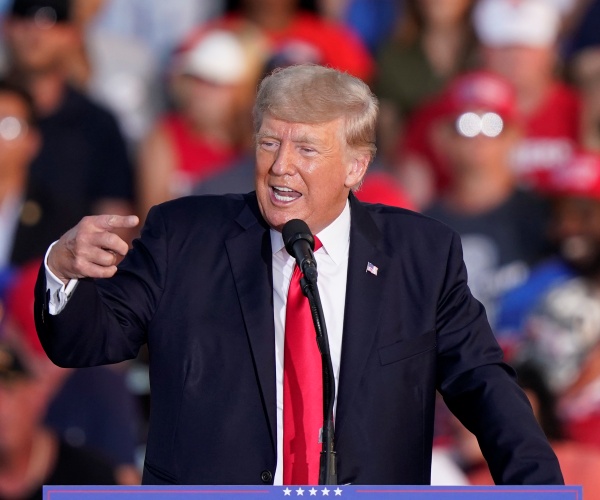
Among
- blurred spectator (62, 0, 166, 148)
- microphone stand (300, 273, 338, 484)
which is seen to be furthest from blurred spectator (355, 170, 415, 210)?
microphone stand (300, 273, 338, 484)

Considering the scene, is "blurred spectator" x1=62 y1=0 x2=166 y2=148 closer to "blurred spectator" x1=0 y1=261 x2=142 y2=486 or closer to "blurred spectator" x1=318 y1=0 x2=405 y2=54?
"blurred spectator" x1=318 y1=0 x2=405 y2=54

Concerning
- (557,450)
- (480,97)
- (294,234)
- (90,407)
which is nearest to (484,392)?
(294,234)

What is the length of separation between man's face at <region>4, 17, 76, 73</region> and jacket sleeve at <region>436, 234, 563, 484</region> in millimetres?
4074

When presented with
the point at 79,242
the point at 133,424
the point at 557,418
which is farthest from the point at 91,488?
the point at 557,418

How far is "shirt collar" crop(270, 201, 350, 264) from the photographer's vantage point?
293cm

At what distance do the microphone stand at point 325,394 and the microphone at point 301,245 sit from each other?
1 cm

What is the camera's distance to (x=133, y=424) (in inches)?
209

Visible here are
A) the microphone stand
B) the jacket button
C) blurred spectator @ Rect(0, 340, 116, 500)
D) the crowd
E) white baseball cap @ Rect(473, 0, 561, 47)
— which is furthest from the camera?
white baseball cap @ Rect(473, 0, 561, 47)

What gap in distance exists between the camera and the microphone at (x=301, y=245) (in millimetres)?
2467

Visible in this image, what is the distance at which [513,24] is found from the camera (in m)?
6.99

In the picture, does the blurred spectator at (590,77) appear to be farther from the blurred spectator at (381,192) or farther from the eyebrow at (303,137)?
the eyebrow at (303,137)

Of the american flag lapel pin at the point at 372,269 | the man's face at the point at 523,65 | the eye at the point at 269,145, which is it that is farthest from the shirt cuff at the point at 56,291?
the man's face at the point at 523,65

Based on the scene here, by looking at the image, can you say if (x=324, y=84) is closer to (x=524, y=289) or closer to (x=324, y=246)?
(x=324, y=246)

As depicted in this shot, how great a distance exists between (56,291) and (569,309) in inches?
142
